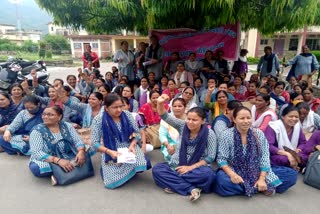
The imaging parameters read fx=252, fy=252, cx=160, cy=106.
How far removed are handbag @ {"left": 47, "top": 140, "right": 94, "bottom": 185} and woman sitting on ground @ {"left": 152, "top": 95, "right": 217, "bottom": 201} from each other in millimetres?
915

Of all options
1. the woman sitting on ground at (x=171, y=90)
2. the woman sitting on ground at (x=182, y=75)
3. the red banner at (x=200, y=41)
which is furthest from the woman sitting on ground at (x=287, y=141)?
the red banner at (x=200, y=41)

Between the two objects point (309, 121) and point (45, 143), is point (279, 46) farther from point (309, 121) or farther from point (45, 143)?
point (45, 143)

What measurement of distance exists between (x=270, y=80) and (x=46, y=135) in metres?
5.03

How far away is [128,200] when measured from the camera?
9.34 ft

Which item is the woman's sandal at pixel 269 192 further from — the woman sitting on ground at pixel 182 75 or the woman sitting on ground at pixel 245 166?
the woman sitting on ground at pixel 182 75

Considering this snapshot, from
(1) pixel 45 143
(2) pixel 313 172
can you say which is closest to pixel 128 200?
(1) pixel 45 143

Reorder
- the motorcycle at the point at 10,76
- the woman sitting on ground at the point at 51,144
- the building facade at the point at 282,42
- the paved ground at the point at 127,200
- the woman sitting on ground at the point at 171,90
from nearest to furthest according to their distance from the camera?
the paved ground at the point at 127,200 < the woman sitting on ground at the point at 51,144 < the woman sitting on ground at the point at 171,90 < the motorcycle at the point at 10,76 < the building facade at the point at 282,42

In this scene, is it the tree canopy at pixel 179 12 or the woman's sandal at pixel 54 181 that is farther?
the tree canopy at pixel 179 12

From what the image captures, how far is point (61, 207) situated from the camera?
8.89 ft

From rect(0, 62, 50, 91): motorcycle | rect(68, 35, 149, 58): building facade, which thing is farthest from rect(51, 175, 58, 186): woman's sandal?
rect(68, 35, 149, 58): building facade

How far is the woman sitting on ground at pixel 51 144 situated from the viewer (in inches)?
119

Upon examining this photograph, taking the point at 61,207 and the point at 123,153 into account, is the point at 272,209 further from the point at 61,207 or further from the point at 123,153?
the point at 61,207

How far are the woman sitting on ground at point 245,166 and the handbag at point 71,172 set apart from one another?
1.64 metres

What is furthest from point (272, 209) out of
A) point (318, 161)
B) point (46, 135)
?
point (46, 135)
